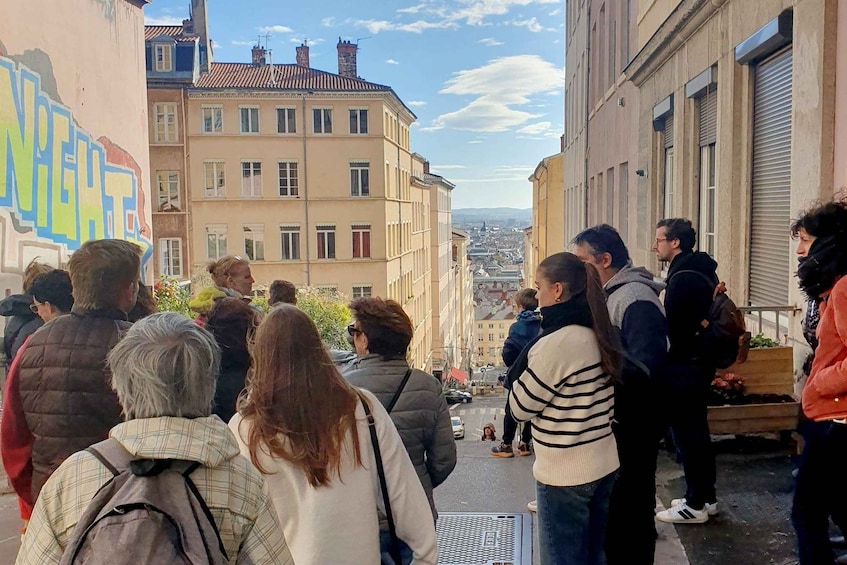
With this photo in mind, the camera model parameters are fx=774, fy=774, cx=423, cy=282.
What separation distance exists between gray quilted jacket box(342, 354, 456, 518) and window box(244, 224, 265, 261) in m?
38.1

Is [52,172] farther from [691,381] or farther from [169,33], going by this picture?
[169,33]

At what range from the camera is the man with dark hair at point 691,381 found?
4.62 metres

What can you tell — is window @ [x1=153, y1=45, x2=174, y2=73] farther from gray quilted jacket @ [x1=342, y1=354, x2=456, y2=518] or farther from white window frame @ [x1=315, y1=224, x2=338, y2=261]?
gray quilted jacket @ [x1=342, y1=354, x2=456, y2=518]

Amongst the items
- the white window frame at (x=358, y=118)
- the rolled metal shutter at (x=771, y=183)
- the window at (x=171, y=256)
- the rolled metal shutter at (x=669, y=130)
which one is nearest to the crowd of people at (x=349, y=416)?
the rolled metal shutter at (x=771, y=183)

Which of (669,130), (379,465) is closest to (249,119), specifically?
(669,130)

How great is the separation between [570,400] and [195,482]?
76.9 inches

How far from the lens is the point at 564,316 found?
11.5 ft

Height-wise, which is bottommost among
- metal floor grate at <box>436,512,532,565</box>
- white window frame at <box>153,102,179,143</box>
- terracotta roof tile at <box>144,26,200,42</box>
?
metal floor grate at <box>436,512,532,565</box>

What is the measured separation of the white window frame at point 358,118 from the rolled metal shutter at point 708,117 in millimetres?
32517

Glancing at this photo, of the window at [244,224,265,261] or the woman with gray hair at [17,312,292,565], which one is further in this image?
the window at [244,224,265,261]

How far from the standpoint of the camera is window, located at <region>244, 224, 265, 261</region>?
40.5m

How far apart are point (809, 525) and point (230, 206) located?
127ft

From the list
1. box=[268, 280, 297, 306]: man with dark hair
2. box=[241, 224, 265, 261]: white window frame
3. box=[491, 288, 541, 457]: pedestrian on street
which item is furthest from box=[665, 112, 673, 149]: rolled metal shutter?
box=[241, 224, 265, 261]: white window frame

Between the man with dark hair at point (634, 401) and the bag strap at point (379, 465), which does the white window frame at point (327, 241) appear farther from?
the bag strap at point (379, 465)
